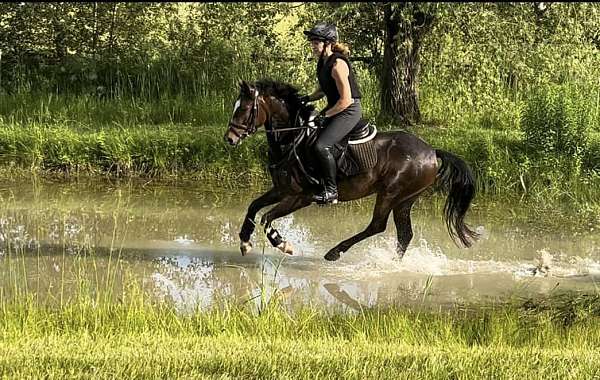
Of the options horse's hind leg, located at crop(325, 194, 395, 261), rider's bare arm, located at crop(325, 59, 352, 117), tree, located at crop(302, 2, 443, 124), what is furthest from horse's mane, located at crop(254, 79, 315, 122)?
tree, located at crop(302, 2, 443, 124)

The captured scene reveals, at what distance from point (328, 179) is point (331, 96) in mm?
796

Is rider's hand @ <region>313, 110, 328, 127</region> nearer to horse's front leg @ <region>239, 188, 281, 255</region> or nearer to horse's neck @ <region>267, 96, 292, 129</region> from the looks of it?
horse's neck @ <region>267, 96, 292, 129</region>

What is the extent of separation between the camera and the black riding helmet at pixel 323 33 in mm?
7188

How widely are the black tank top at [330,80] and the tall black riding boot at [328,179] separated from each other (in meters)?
0.48

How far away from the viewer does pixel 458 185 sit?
8383mm

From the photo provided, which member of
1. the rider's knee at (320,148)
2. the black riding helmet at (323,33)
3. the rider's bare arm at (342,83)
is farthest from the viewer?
the rider's knee at (320,148)

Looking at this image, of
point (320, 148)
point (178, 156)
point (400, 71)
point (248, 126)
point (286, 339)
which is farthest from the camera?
point (400, 71)

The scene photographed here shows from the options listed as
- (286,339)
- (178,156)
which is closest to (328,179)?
(286,339)

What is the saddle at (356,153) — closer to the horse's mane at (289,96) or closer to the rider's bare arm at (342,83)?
the horse's mane at (289,96)

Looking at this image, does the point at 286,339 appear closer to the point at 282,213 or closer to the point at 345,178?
the point at 282,213

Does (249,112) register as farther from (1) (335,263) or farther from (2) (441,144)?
(2) (441,144)

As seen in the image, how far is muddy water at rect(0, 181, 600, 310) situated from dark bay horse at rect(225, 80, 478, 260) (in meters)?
0.37

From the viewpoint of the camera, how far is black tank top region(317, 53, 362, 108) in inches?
289

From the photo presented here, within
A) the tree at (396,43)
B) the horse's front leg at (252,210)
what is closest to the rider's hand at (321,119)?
the horse's front leg at (252,210)
